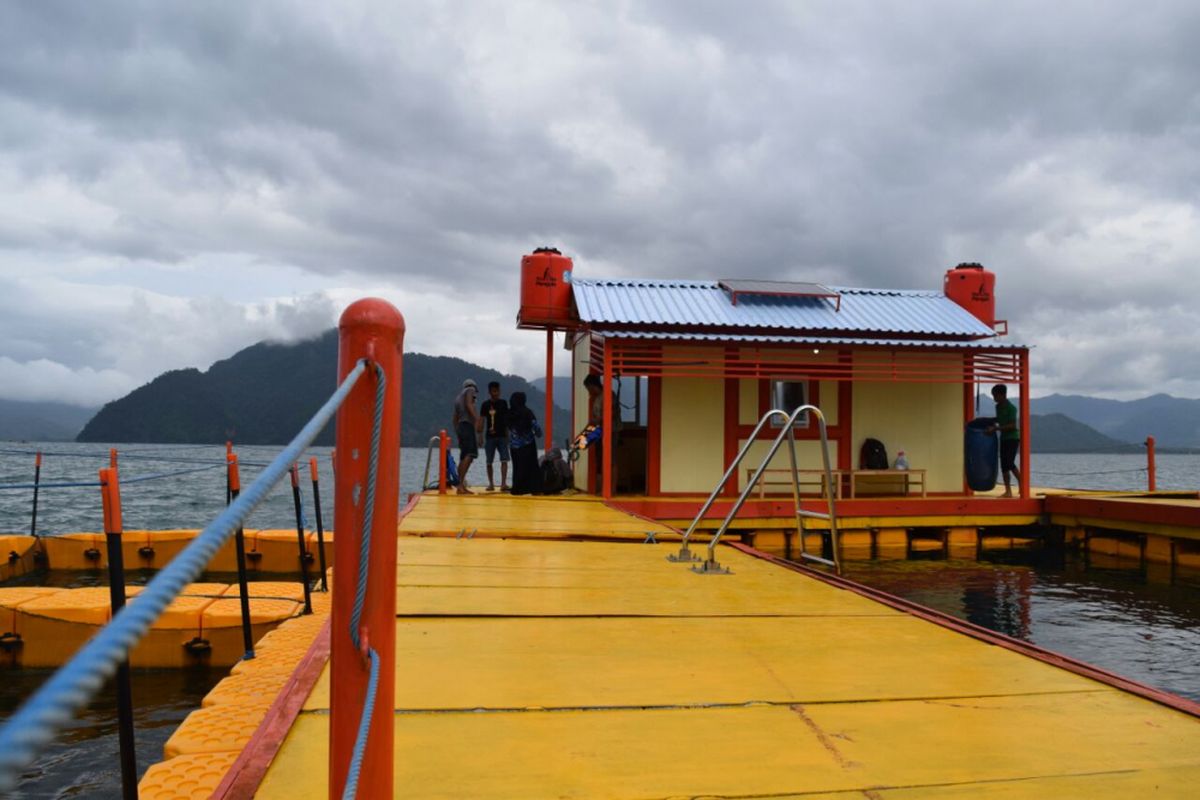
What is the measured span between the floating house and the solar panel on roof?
0.16 ft

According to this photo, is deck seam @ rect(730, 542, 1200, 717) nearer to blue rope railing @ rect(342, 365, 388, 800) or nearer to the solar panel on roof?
blue rope railing @ rect(342, 365, 388, 800)

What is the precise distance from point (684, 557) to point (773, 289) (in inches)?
387

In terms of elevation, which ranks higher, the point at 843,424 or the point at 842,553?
the point at 843,424

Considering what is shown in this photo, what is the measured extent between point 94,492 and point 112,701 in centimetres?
3667

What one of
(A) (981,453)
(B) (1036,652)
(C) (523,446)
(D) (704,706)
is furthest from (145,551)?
(A) (981,453)

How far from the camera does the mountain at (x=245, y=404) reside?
11675cm

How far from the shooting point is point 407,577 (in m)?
5.18

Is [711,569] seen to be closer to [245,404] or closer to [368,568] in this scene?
[368,568]

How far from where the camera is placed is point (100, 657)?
0.73 metres

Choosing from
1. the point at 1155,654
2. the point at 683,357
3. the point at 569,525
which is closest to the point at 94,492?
the point at 683,357

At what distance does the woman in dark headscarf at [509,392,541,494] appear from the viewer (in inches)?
498

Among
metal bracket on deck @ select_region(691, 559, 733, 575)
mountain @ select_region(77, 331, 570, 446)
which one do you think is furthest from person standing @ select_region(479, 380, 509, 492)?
mountain @ select_region(77, 331, 570, 446)

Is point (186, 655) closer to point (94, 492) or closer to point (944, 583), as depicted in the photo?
point (944, 583)

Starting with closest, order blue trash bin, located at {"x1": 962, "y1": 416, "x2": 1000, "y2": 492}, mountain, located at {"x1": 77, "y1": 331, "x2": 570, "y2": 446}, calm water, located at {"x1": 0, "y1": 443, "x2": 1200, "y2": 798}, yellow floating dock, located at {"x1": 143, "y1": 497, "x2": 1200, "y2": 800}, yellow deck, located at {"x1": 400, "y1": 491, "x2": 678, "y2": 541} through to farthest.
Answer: yellow floating dock, located at {"x1": 143, "y1": 497, "x2": 1200, "y2": 800}, calm water, located at {"x1": 0, "y1": 443, "x2": 1200, "y2": 798}, yellow deck, located at {"x1": 400, "y1": 491, "x2": 678, "y2": 541}, blue trash bin, located at {"x1": 962, "y1": 416, "x2": 1000, "y2": 492}, mountain, located at {"x1": 77, "y1": 331, "x2": 570, "y2": 446}
